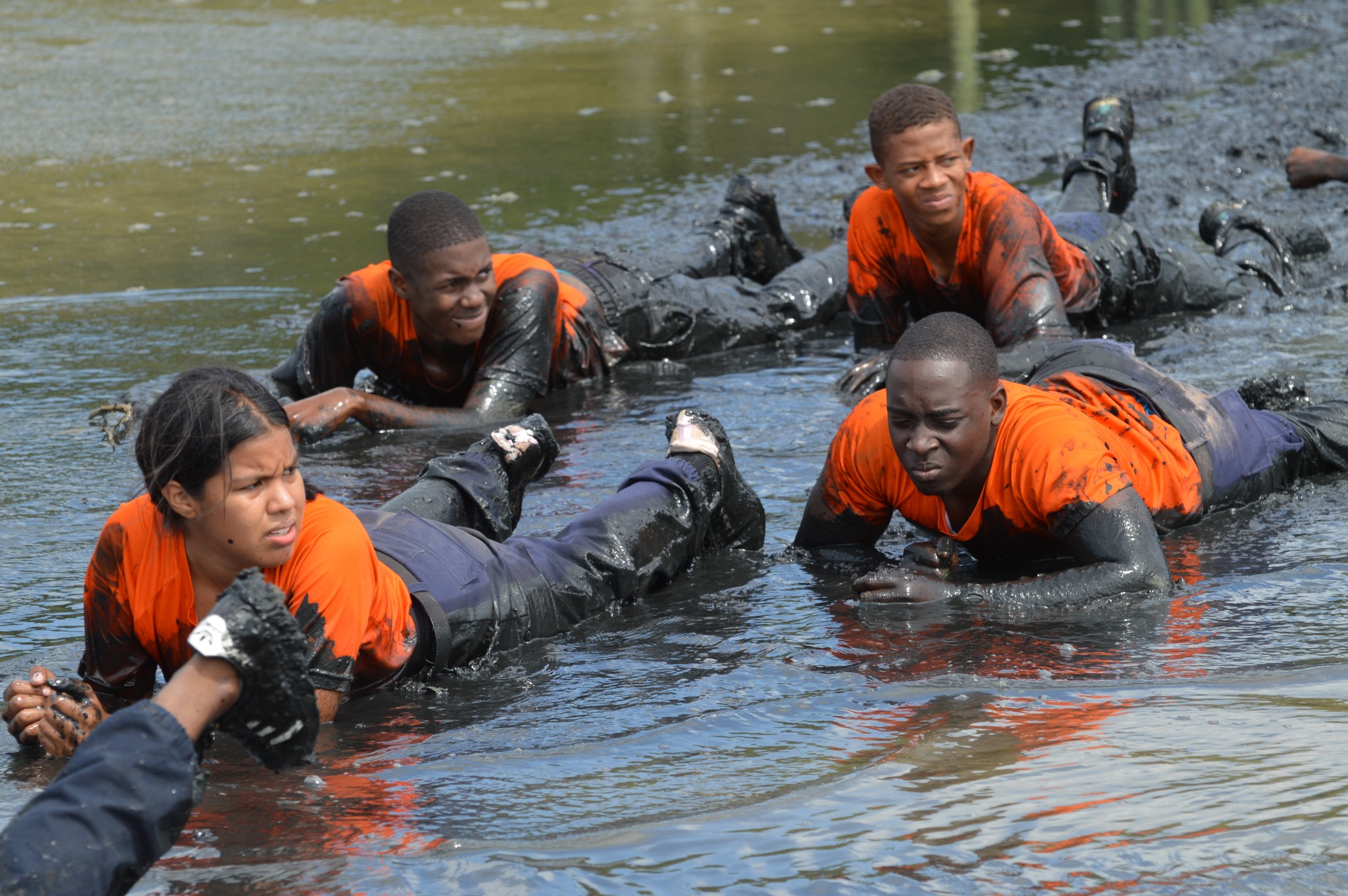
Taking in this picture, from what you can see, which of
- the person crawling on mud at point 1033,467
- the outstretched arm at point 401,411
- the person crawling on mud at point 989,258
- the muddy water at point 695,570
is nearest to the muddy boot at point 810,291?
the muddy water at point 695,570

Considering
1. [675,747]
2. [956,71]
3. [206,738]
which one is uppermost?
[956,71]

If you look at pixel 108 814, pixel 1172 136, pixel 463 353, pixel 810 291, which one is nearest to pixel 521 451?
pixel 463 353

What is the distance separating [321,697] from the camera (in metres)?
3.23

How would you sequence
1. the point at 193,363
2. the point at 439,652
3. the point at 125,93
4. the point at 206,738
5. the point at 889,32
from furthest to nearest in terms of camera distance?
1. the point at 889,32
2. the point at 125,93
3. the point at 193,363
4. the point at 439,652
5. the point at 206,738

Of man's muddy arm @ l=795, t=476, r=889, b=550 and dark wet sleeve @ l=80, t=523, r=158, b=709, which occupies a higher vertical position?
dark wet sleeve @ l=80, t=523, r=158, b=709

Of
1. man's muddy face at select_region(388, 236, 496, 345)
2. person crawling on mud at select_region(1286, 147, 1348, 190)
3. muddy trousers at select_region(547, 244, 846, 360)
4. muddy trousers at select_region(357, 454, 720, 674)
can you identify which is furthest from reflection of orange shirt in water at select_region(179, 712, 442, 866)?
person crawling on mud at select_region(1286, 147, 1348, 190)

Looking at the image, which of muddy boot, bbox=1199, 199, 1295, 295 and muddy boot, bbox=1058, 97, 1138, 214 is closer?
muddy boot, bbox=1199, 199, 1295, 295

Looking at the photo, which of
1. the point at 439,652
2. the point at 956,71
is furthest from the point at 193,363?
the point at 956,71

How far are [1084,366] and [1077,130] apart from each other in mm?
6500

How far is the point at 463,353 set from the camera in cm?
→ 613

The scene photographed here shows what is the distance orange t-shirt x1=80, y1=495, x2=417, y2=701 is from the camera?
3223mm

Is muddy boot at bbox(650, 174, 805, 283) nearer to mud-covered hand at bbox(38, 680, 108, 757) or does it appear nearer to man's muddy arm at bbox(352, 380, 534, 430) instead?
man's muddy arm at bbox(352, 380, 534, 430)

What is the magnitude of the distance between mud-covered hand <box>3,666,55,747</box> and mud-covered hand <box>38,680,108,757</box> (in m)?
0.02

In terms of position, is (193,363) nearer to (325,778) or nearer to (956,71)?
(325,778)
